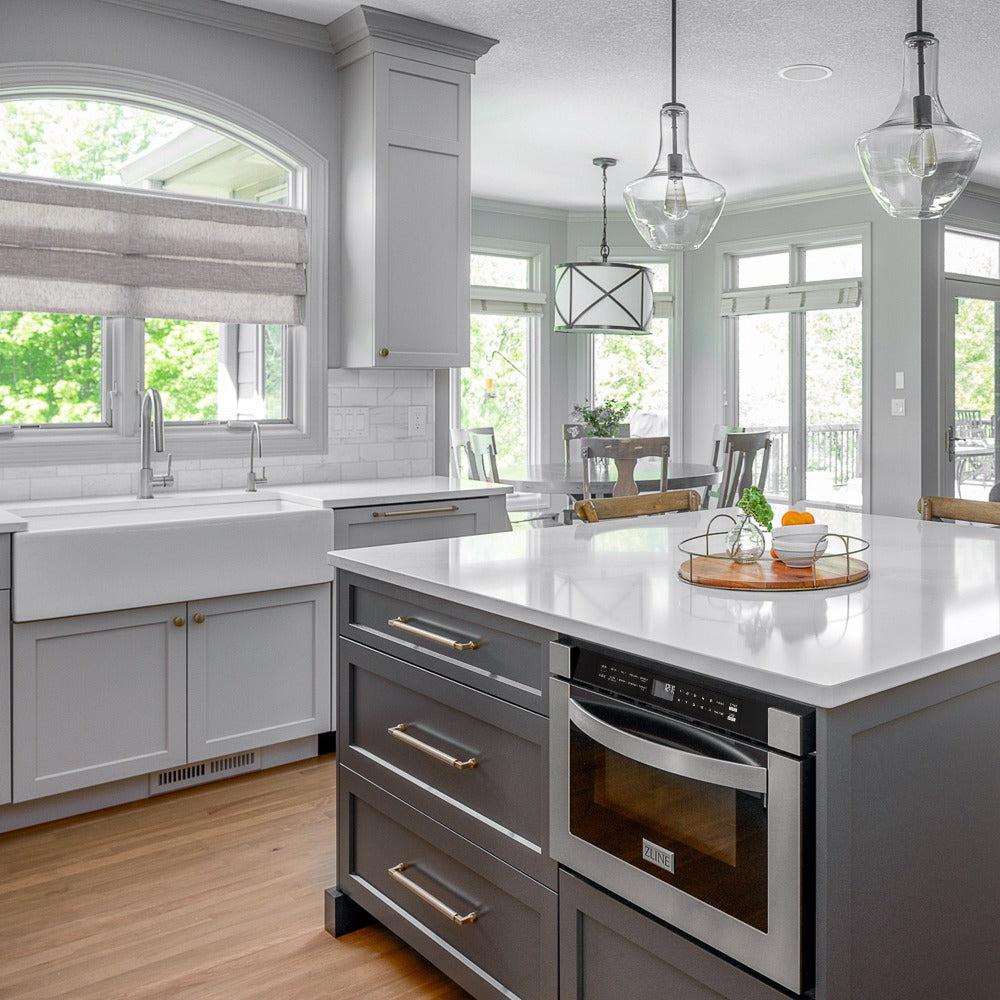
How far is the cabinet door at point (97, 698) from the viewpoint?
Answer: 115 inches

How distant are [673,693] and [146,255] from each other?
9.64 ft

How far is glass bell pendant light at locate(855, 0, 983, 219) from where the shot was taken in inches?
79.4

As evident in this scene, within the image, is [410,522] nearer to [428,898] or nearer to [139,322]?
[139,322]

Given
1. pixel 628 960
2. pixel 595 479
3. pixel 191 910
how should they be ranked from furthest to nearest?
pixel 595 479 → pixel 191 910 → pixel 628 960

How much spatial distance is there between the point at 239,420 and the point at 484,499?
104 cm

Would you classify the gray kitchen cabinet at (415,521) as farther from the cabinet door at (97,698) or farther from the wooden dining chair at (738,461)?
the wooden dining chair at (738,461)

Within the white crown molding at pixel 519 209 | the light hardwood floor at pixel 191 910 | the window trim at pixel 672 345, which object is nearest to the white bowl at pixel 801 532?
the light hardwood floor at pixel 191 910

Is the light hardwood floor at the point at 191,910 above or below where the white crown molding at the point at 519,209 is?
below

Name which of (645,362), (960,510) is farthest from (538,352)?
(960,510)

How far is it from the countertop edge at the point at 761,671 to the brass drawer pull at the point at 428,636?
11cm

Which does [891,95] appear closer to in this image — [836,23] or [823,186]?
[836,23]

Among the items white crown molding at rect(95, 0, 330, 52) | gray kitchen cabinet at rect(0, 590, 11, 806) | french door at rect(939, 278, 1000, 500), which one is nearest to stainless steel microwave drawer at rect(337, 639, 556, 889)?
gray kitchen cabinet at rect(0, 590, 11, 806)

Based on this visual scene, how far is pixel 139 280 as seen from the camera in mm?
3666

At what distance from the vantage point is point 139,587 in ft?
10.0
